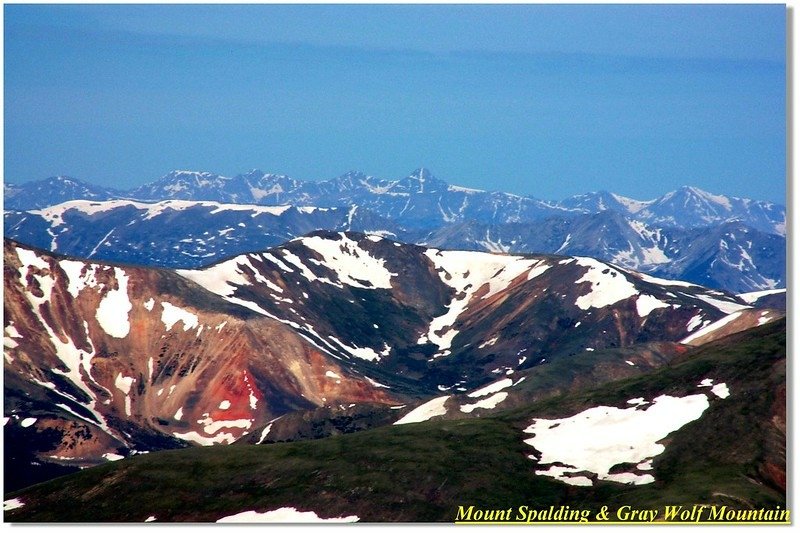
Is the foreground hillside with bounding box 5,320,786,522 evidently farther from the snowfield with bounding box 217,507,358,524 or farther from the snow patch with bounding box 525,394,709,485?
the snowfield with bounding box 217,507,358,524

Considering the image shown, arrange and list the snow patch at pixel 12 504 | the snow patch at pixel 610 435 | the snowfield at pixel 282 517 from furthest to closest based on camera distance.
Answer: the snow patch at pixel 12 504 < the snow patch at pixel 610 435 < the snowfield at pixel 282 517

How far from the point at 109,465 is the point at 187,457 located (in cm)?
958

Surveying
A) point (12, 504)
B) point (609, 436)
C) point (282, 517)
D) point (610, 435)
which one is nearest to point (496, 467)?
point (609, 436)

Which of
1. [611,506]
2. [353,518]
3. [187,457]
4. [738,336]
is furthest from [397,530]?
[738,336]

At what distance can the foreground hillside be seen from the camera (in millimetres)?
115375

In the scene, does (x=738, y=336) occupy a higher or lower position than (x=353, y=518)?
higher

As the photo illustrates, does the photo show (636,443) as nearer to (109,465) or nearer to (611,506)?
(611,506)

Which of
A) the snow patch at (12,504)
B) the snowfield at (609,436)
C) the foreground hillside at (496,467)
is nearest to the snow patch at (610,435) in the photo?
the snowfield at (609,436)

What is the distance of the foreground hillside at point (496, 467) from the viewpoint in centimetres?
11538

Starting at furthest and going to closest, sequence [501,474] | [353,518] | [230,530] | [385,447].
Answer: [385,447]
[501,474]
[353,518]
[230,530]

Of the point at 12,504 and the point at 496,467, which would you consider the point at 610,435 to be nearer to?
the point at 496,467

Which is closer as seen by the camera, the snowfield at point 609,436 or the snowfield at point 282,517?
the snowfield at point 282,517

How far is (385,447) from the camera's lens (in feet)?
444

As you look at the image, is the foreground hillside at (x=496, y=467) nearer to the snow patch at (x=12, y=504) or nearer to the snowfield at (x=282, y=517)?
the snow patch at (x=12, y=504)
